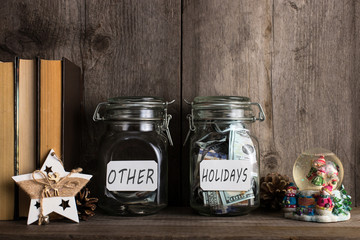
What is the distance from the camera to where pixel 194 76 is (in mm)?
1063

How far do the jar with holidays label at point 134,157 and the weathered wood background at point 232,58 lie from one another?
0.13 m

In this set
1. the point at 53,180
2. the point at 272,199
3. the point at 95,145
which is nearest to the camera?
the point at 53,180

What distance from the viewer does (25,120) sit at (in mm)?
879

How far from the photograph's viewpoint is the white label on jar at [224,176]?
0.87 m

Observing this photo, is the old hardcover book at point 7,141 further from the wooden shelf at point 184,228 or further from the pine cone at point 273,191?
the pine cone at point 273,191

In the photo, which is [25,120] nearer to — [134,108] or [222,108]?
[134,108]

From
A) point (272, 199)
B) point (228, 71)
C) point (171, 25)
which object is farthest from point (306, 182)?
point (171, 25)

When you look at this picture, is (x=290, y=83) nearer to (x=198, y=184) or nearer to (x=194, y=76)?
(x=194, y=76)

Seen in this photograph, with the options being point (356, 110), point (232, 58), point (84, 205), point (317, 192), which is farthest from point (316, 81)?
point (84, 205)

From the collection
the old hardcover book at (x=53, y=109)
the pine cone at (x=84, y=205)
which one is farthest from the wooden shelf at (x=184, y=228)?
the old hardcover book at (x=53, y=109)

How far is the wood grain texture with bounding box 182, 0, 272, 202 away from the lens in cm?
106

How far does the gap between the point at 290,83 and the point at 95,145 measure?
1.86 feet

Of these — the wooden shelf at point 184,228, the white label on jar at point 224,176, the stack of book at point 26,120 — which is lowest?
the wooden shelf at point 184,228

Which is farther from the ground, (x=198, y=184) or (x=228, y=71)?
(x=228, y=71)
